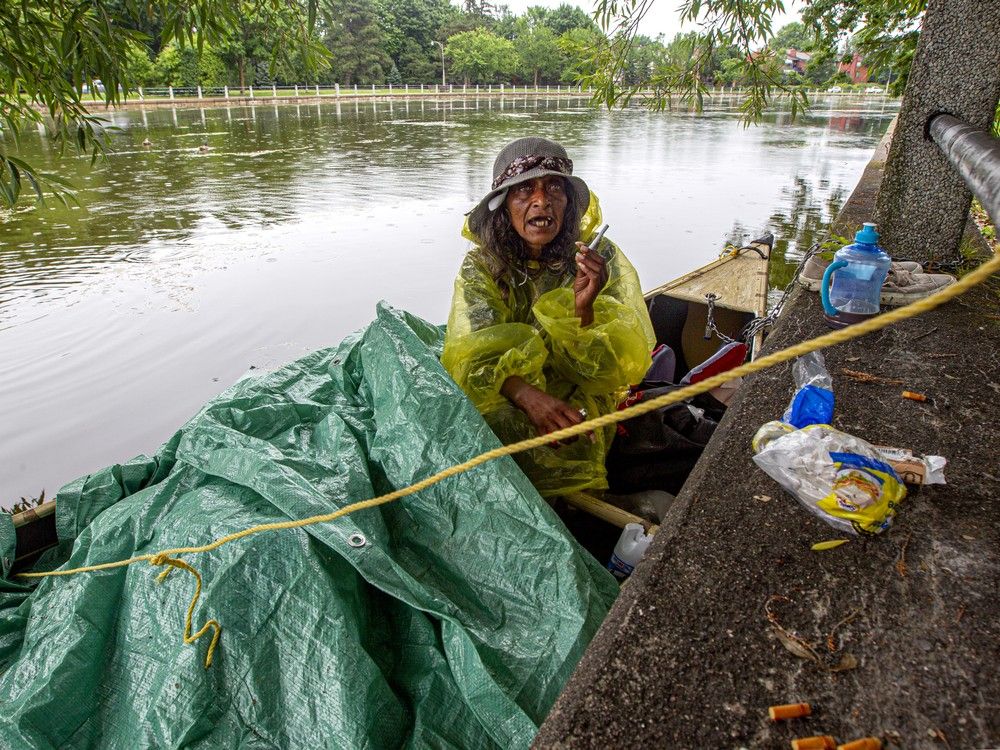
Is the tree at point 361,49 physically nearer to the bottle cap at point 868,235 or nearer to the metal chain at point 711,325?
the metal chain at point 711,325

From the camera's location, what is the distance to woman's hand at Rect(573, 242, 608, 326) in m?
2.48

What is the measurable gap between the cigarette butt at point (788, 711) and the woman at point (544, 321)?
1.25 meters

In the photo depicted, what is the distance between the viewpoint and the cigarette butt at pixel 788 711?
3.63ft

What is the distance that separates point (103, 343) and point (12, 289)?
2139 mm

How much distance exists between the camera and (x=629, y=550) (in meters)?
2.17

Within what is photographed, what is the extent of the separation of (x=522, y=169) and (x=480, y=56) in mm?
70709

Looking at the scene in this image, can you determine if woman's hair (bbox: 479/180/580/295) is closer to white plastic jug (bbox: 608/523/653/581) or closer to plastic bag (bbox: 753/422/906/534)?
white plastic jug (bbox: 608/523/653/581)

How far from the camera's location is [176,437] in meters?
2.62

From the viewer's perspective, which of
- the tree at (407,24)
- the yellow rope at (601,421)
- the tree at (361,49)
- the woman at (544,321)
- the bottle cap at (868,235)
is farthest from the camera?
the tree at (407,24)

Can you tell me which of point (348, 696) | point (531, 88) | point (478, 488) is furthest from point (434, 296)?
point (531, 88)

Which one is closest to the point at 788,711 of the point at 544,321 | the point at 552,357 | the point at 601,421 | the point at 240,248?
the point at 601,421

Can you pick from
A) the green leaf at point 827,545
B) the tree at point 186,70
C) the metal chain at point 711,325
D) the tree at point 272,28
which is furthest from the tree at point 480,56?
the green leaf at point 827,545

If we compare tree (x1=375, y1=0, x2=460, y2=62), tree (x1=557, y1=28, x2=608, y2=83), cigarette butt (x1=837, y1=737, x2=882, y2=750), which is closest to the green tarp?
cigarette butt (x1=837, y1=737, x2=882, y2=750)

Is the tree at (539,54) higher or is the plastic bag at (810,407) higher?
the tree at (539,54)
